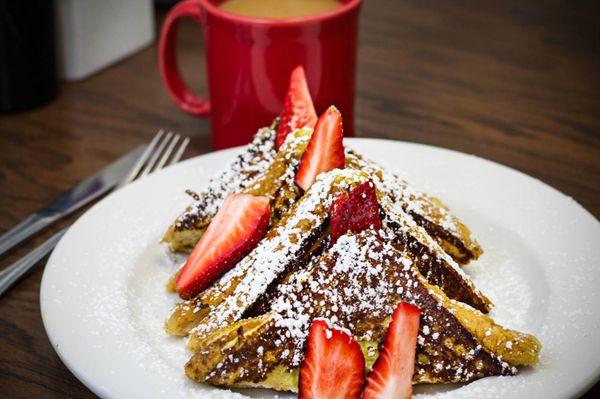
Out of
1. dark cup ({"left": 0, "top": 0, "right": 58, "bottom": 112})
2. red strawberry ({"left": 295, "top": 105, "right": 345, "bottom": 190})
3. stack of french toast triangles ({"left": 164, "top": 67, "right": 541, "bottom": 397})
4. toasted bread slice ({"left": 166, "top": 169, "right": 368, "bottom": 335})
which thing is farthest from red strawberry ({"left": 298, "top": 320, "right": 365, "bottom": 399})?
dark cup ({"left": 0, "top": 0, "right": 58, "bottom": 112})

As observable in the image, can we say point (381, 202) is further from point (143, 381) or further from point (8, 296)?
point (8, 296)

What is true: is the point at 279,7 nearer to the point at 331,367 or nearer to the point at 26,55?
the point at 26,55

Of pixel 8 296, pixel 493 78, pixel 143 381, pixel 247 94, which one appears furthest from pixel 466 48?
pixel 143 381

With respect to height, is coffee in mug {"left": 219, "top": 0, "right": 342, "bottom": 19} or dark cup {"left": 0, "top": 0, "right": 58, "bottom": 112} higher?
coffee in mug {"left": 219, "top": 0, "right": 342, "bottom": 19}

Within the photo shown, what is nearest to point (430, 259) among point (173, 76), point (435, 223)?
point (435, 223)

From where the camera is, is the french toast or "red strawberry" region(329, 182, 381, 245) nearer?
"red strawberry" region(329, 182, 381, 245)

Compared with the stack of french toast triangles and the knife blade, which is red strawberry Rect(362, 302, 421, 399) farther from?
the knife blade

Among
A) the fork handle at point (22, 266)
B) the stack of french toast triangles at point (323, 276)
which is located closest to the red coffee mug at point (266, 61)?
the stack of french toast triangles at point (323, 276)

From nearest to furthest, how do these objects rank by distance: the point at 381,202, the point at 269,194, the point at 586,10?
the point at 381,202 < the point at 269,194 < the point at 586,10
